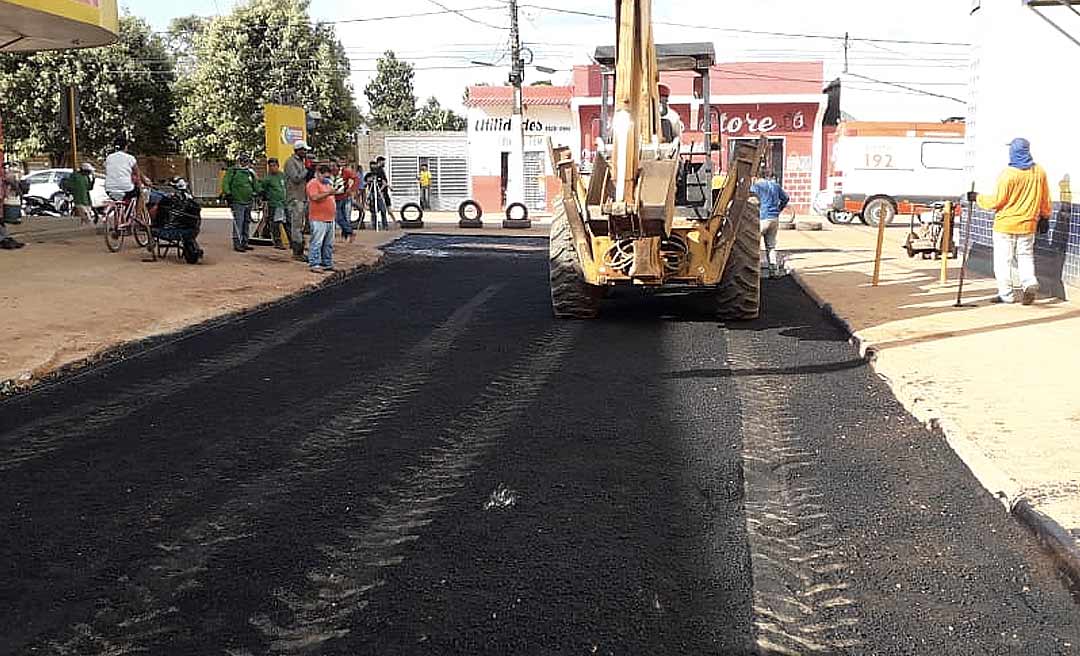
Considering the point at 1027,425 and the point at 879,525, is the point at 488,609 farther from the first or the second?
the point at 1027,425

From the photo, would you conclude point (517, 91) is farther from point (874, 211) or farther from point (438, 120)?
point (438, 120)

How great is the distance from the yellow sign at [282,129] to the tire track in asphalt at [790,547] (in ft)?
47.7

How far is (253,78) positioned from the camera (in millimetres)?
42469

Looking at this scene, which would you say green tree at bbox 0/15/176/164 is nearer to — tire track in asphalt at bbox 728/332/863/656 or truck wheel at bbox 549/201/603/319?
truck wheel at bbox 549/201/603/319

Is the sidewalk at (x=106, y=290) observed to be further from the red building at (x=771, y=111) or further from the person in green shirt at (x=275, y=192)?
the red building at (x=771, y=111)

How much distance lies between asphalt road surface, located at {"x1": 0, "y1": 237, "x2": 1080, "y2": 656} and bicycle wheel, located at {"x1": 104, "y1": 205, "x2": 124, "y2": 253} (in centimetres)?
812

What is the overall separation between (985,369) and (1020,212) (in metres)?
4.28

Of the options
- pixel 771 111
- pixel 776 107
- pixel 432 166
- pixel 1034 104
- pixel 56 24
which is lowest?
pixel 432 166

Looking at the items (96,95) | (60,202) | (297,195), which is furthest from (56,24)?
(96,95)

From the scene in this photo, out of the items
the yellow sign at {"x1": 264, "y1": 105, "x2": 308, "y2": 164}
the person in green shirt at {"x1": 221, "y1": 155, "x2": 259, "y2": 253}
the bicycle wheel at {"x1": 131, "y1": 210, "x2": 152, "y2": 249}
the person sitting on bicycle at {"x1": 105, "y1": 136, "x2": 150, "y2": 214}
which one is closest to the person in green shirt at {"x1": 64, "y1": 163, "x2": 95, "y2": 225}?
the yellow sign at {"x1": 264, "y1": 105, "x2": 308, "y2": 164}

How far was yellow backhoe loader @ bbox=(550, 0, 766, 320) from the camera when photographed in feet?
27.1

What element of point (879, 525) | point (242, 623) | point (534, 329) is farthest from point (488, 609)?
point (534, 329)

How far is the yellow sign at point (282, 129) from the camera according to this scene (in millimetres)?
19375

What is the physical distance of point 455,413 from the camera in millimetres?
6523
